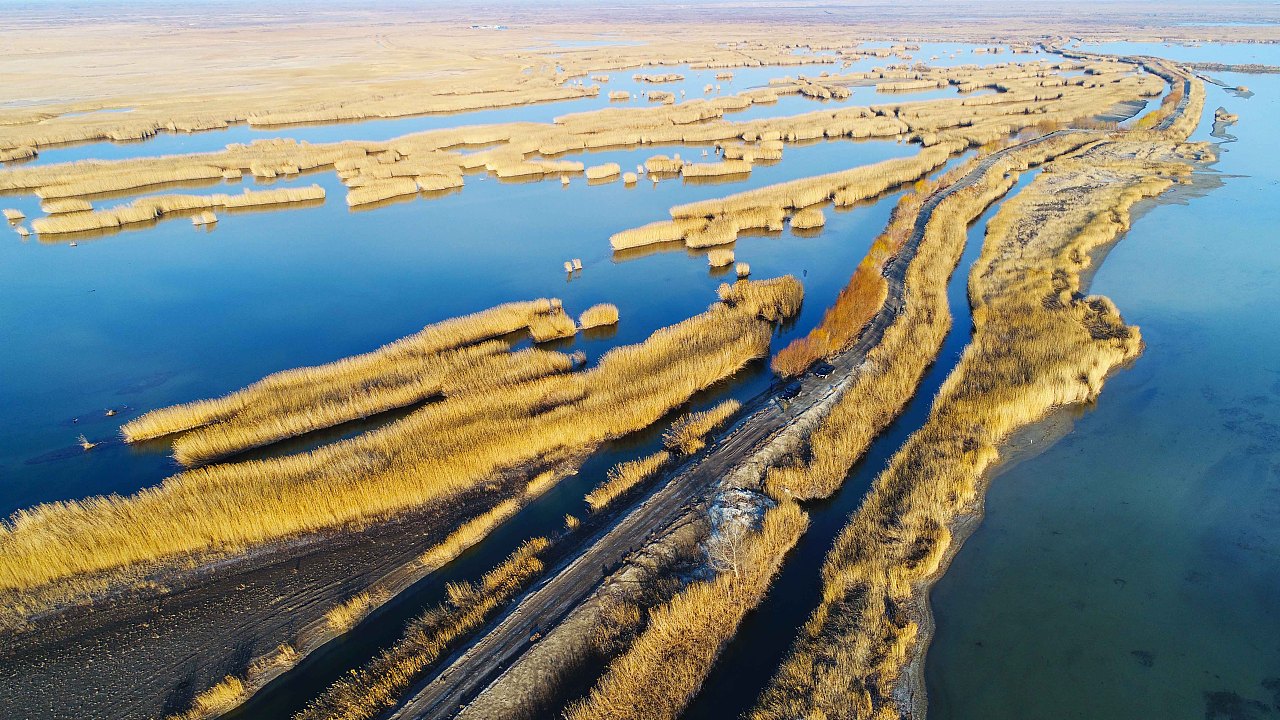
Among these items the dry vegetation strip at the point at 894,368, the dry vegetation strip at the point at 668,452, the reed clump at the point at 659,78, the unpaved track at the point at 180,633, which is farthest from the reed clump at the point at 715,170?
the reed clump at the point at 659,78

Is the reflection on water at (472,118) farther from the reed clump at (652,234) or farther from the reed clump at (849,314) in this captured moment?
the reed clump at (849,314)

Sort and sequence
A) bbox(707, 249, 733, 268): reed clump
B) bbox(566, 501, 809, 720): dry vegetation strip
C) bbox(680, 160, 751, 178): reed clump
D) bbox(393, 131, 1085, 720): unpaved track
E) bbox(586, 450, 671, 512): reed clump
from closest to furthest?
bbox(566, 501, 809, 720): dry vegetation strip < bbox(393, 131, 1085, 720): unpaved track < bbox(586, 450, 671, 512): reed clump < bbox(707, 249, 733, 268): reed clump < bbox(680, 160, 751, 178): reed clump

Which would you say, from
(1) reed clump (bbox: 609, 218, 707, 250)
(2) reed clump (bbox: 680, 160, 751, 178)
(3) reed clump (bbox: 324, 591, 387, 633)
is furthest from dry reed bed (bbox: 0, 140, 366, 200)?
(3) reed clump (bbox: 324, 591, 387, 633)

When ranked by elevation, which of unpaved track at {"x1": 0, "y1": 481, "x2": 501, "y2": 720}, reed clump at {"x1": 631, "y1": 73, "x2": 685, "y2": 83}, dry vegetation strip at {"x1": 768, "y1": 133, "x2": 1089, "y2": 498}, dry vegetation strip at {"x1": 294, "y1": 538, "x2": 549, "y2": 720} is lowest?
dry vegetation strip at {"x1": 768, "y1": 133, "x2": 1089, "y2": 498}

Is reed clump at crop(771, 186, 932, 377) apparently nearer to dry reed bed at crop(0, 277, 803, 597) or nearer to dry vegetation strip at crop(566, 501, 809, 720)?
dry reed bed at crop(0, 277, 803, 597)

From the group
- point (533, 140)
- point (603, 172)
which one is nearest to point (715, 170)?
point (603, 172)

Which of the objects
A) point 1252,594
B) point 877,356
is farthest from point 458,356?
point 1252,594
